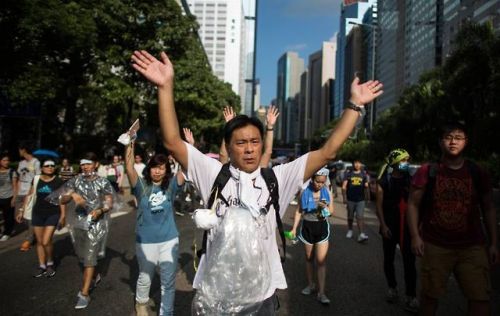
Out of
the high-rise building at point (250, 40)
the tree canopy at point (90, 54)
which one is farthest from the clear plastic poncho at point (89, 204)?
the high-rise building at point (250, 40)

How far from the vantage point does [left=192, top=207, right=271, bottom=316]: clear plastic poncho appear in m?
2.12

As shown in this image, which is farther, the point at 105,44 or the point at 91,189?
the point at 105,44

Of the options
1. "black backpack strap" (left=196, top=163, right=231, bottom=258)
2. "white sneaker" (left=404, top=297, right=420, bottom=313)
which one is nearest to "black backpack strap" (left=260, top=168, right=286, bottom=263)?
"black backpack strap" (left=196, top=163, right=231, bottom=258)

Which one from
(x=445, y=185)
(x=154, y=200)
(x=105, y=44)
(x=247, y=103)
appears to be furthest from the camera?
(x=247, y=103)

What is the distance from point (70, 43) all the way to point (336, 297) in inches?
649

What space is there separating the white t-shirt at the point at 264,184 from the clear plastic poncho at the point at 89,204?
2.76 m

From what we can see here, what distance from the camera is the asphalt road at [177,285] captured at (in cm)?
448

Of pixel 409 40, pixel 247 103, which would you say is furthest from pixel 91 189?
pixel 247 103

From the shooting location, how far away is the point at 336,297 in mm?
4957

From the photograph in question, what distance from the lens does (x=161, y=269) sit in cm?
388

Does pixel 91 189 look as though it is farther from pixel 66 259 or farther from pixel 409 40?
pixel 409 40

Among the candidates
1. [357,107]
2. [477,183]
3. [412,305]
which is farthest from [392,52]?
[357,107]

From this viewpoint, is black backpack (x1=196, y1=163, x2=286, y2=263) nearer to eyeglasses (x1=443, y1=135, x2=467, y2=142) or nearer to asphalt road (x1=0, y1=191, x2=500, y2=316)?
asphalt road (x1=0, y1=191, x2=500, y2=316)

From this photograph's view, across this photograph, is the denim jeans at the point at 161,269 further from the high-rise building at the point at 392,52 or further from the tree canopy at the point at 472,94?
the high-rise building at the point at 392,52
